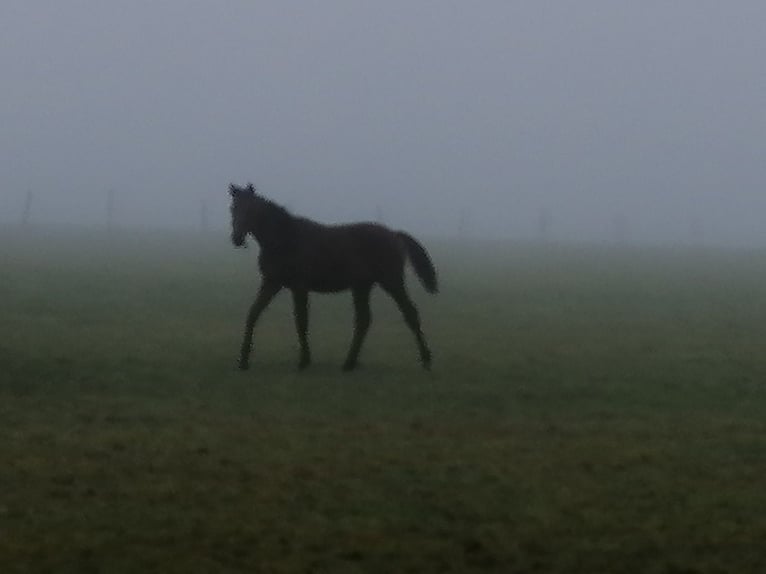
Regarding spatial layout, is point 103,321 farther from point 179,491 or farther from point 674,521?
point 674,521

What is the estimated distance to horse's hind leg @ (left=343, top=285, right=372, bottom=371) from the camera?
14023 mm

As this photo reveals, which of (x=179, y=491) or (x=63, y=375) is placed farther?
(x=63, y=375)

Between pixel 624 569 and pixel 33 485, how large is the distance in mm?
3682

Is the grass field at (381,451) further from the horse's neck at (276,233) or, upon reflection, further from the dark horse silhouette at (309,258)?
the horse's neck at (276,233)

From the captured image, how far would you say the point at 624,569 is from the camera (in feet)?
19.7

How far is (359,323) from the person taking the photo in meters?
14.3

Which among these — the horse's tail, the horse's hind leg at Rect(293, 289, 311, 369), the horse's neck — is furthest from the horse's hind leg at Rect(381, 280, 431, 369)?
the horse's neck

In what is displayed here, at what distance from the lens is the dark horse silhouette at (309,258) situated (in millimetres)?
13914

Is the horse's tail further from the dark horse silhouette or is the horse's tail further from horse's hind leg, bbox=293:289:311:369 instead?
horse's hind leg, bbox=293:289:311:369

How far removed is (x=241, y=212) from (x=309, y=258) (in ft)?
3.02

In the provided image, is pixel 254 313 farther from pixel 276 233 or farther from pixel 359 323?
pixel 359 323

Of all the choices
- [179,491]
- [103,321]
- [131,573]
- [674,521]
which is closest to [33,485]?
[179,491]

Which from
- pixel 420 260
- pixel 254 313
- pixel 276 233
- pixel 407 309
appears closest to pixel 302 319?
pixel 254 313

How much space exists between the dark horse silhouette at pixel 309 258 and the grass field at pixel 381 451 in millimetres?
674
